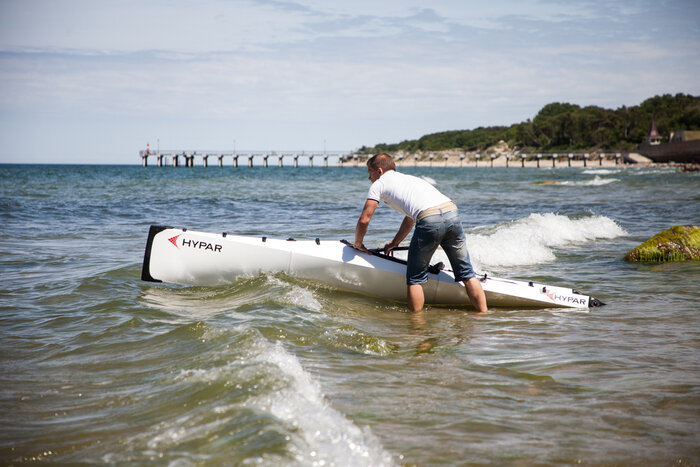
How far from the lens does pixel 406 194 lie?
5785 millimetres

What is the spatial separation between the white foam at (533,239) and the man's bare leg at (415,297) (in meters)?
3.48

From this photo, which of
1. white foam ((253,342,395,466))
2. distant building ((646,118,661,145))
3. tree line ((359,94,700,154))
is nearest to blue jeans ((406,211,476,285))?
white foam ((253,342,395,466))

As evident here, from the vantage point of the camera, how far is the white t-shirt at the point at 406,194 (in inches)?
226

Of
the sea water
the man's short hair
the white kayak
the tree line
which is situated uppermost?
the tree line

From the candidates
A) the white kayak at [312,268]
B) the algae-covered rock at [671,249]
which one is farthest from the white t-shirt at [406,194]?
the algae-covered rock at [671,249]

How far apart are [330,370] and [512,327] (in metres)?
2.38

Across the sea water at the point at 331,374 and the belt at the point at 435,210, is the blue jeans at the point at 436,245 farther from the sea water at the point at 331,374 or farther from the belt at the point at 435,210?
the sea water at the point at 331,374

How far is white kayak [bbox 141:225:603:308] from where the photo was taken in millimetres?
6734

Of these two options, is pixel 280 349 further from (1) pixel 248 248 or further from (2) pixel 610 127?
(2) pixel 610 127

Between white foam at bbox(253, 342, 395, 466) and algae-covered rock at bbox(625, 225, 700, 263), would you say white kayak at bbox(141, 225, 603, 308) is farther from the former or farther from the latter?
algae-covered rock at bbox(625, 225, 700, 263)

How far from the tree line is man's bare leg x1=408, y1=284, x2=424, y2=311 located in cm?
10545

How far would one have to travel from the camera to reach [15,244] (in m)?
11.1

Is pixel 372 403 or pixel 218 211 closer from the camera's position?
pixel 372 403

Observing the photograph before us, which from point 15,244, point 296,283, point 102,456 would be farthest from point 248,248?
point 15,244
